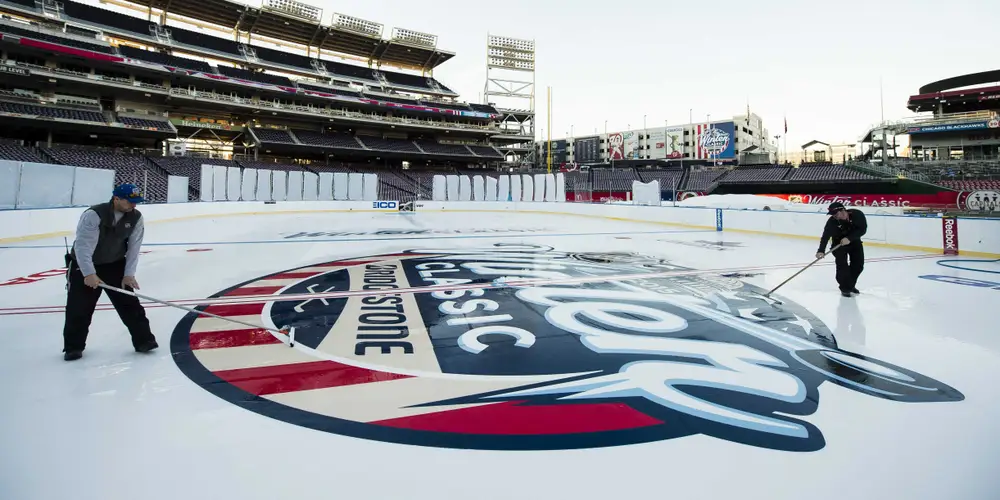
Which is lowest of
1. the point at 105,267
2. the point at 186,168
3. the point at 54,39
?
the point at 105,267

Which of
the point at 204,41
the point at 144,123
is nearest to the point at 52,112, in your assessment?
the point at 144,123

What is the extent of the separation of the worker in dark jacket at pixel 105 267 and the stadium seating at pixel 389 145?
4912 centimetres

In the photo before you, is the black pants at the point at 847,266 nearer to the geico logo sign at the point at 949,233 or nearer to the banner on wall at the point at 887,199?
the geico logo sign at the point at 949,233

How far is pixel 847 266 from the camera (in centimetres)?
621

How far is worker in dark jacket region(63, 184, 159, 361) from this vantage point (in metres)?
3.40

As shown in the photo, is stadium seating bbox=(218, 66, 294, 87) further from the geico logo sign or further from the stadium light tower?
the geico logo sign

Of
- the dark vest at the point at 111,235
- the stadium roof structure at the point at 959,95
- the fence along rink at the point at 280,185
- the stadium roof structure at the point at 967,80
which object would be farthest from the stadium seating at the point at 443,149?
the stadium roof structure at the point at 967,80

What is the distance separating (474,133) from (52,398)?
2369 inches

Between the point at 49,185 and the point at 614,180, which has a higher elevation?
the point at 614,180

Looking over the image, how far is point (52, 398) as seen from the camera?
9.45 ft

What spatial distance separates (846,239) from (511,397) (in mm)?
5620

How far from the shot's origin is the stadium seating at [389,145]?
51.6 m

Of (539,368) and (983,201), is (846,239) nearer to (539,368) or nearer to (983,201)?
(539,368)

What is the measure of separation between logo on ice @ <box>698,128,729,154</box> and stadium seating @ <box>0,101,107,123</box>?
77.4 m
